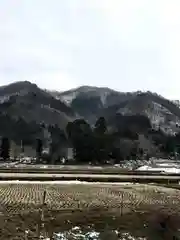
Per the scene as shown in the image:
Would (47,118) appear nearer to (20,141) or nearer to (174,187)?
(20,141)

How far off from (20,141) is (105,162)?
47529 mm

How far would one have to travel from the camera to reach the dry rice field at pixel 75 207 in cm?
1791

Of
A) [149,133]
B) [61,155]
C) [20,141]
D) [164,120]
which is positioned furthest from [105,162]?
[164,120]

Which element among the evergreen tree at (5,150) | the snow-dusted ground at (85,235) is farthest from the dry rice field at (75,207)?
the evergreen tree at (5,150)

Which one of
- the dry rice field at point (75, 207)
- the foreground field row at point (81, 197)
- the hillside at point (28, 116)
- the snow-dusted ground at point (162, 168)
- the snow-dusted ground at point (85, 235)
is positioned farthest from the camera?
the hillside at point (28, 116)

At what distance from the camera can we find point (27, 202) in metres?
21.9

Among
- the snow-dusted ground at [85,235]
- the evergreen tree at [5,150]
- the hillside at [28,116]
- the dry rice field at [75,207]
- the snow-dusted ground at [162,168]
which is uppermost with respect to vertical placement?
the hillside at [28,116]

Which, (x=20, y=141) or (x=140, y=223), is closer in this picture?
(x=140, y=223)

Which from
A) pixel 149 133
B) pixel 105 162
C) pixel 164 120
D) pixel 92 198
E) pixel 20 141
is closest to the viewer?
pixel 92 198

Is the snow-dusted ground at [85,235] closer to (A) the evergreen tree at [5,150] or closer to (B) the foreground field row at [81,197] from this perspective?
(B) the foreground field row at [81,197]

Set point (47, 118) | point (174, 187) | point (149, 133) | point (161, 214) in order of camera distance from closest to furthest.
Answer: point (161, 214) → point (174, 187) → point (149, 133) → point (47, 118)

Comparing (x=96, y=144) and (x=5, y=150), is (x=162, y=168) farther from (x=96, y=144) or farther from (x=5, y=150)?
(x=5, y=150)

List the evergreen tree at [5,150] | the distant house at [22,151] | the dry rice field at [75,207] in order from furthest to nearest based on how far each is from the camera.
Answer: the distant house at [22,151]
the evergreen tree at [5,150]
the dry rice field at [75,207]

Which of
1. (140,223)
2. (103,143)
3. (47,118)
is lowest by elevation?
(140,223)
